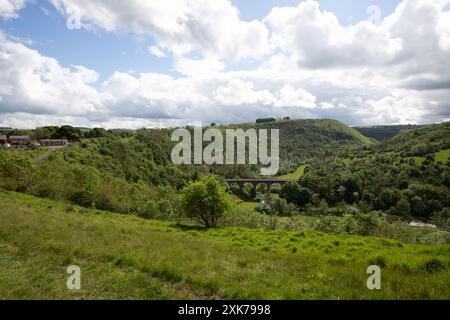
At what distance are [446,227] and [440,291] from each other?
110 meters

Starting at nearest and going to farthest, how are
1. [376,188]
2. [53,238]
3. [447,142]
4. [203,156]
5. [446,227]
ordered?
[53,238]
[446,227]
[376,188]
[447,142]
[203,156]

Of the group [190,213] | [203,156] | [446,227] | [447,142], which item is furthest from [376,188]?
[190,213]

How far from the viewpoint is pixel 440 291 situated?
7645 millimetres

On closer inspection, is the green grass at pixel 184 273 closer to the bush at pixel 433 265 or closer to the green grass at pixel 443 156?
the bush at pixel 433 265

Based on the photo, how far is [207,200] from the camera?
30609 mm

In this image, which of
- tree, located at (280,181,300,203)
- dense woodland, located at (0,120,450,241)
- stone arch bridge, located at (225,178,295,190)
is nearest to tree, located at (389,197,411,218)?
dense woodland, located at (0,120,450,241)

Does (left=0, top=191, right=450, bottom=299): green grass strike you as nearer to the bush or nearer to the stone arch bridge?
the bush

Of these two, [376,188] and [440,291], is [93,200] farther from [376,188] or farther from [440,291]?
[376,188]

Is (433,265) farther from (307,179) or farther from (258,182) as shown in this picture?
(258,182)

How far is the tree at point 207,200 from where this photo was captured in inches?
1222

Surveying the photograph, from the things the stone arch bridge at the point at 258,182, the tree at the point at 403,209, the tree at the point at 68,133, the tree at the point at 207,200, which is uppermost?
the tree at the point at 68,133

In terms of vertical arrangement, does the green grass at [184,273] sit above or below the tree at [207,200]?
above

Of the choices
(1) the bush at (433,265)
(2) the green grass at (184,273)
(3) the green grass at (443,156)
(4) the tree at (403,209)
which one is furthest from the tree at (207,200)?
(3) the green grass at (443,156)

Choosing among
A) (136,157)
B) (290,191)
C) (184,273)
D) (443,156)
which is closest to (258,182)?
(290,191)
